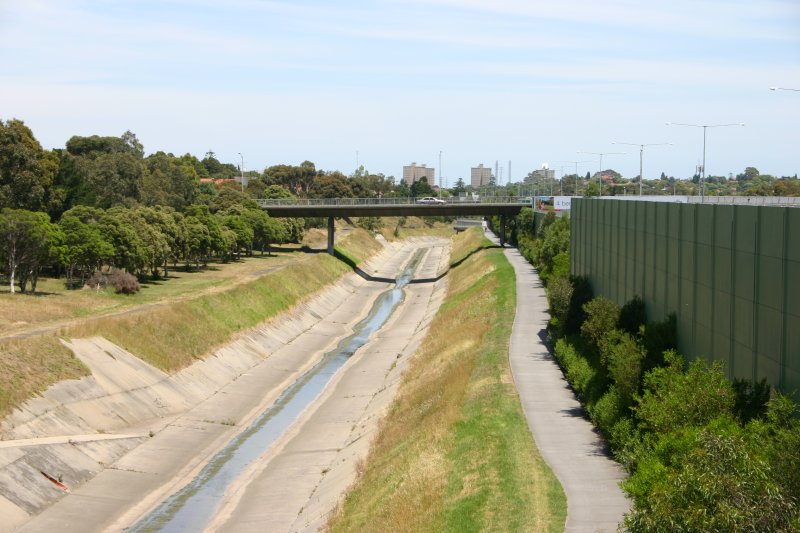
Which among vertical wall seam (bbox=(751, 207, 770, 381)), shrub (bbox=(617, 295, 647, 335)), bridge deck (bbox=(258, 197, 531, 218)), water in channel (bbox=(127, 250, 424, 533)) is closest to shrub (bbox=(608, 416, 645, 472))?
vertical wall seam (bbox=(751, 207, 770, 381))

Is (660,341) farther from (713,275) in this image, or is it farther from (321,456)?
(321,456)

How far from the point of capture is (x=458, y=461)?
1362 inches

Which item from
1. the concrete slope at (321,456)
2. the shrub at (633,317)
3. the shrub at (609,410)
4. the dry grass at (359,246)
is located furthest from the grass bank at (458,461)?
the dry grass at (359,246)

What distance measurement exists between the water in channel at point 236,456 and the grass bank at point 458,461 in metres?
6.79

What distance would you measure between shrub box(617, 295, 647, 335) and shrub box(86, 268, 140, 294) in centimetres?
4900

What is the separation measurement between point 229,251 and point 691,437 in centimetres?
10061

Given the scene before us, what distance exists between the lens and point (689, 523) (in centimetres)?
1683

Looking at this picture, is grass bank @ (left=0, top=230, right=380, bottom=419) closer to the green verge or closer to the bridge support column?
the green verge

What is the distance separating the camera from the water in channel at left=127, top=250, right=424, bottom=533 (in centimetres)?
3994

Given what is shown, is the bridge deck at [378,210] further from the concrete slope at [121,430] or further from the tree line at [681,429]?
the tree line at [681,429]

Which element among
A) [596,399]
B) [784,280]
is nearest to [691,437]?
[784,280]

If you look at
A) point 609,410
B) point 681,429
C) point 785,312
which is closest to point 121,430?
point 609,410

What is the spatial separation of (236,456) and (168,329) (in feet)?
69.2

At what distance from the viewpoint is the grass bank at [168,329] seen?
50312mm
